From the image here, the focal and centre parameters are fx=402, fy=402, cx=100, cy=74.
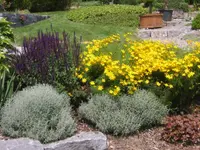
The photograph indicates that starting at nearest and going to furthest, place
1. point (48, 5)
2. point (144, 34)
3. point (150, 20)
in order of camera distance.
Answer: point (144, 34)
point (150, 20)
point (48, 5)

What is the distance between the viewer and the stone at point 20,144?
425 cm

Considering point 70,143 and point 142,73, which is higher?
point 142,73

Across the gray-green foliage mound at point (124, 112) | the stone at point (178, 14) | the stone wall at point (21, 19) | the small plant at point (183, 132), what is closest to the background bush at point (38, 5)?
the stone wall at point (21, 19)

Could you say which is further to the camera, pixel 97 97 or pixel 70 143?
pixel 97 97

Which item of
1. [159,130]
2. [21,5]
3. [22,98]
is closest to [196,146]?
[159,130]

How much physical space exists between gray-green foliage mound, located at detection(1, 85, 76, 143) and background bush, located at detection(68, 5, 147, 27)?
12525mm

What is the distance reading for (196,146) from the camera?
488 cm

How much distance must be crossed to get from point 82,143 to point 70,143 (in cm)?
14

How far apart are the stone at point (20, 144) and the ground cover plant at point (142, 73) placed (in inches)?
45.0

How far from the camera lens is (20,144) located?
14.1 feet

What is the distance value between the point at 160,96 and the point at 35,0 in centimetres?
1869

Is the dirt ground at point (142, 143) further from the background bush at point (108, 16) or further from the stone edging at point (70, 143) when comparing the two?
the background bush at point (108, 16)

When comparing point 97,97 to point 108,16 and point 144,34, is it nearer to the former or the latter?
point 144,34

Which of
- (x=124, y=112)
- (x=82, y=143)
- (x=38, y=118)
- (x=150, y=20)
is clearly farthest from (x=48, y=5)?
(x=82, y=143)
